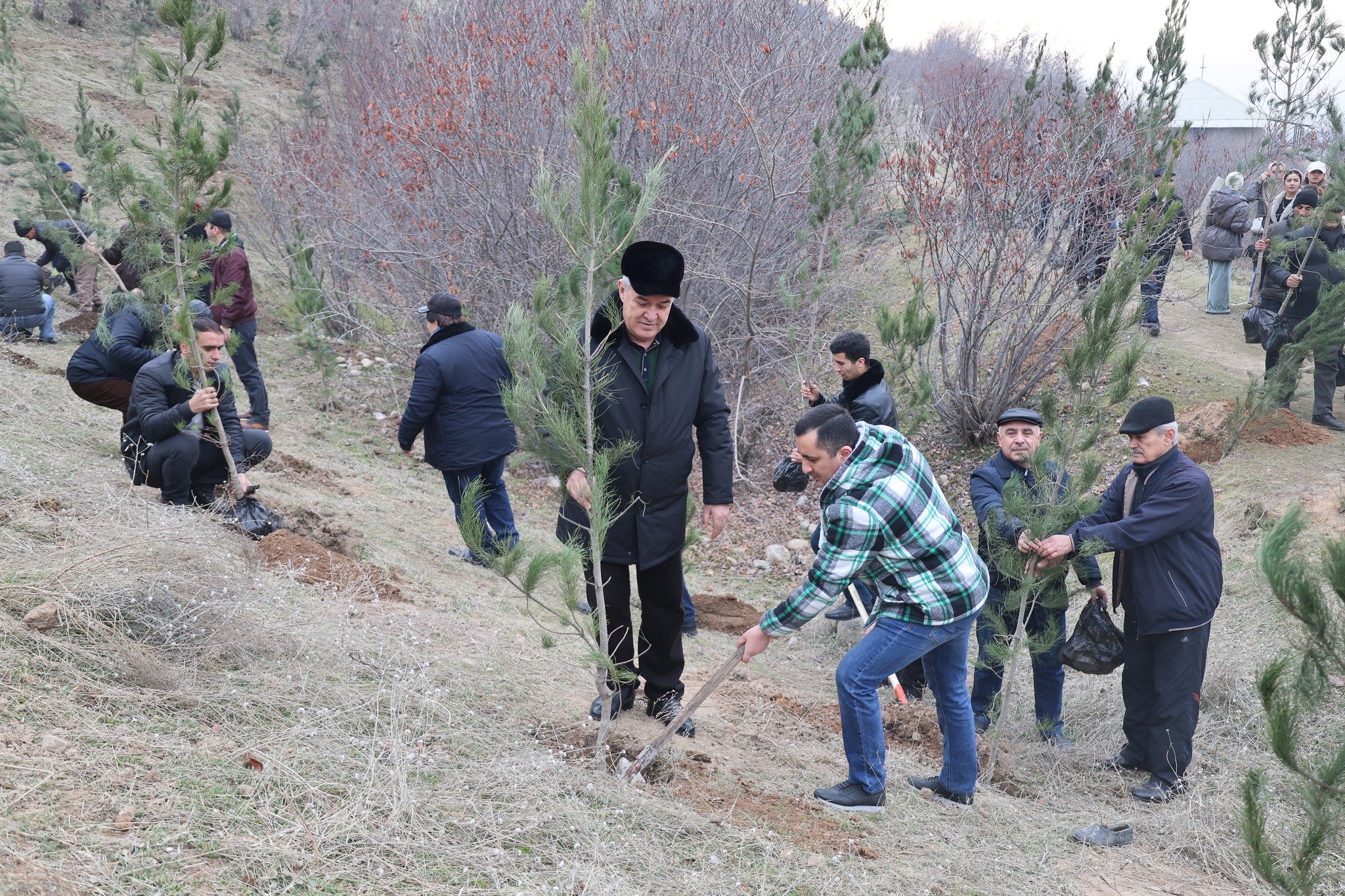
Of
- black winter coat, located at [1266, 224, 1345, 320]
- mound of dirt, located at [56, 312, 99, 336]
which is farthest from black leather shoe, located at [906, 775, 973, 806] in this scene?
mound of dirt, located at [56, 312, 99, 336]

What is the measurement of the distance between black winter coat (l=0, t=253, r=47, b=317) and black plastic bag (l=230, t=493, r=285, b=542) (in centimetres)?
599

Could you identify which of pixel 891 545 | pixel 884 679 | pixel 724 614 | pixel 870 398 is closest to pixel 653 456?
pixel 891 545

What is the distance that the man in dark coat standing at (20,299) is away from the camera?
9.36m

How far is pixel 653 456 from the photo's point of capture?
3.67 m

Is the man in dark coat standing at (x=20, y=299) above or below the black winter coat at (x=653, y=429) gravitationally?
below

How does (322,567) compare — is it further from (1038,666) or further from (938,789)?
(1038,666)

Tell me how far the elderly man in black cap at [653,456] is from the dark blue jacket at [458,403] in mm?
2263

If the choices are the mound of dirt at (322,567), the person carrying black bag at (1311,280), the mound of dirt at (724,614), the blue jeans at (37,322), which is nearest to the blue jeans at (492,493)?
the mound of dirt at (322,567)

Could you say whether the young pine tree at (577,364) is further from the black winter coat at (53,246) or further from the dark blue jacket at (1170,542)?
the black winter coat at (53,246)

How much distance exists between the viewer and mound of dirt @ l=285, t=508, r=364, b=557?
5.78m

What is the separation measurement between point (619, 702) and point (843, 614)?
2736 mm

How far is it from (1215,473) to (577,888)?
7801 millimetres

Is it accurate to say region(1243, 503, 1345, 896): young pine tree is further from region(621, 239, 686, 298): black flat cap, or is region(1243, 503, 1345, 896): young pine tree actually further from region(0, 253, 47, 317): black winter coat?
region(0, 253, 47, 317): black winter coat

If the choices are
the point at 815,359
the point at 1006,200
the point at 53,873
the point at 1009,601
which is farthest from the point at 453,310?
the point at 1006,200
